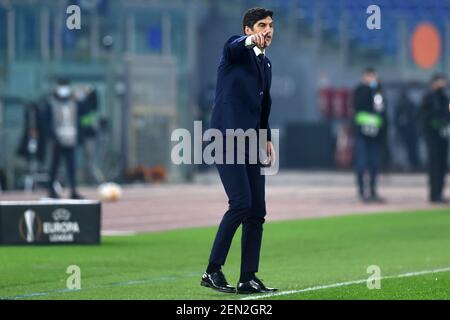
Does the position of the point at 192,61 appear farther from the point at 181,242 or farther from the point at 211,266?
the point at 211,266

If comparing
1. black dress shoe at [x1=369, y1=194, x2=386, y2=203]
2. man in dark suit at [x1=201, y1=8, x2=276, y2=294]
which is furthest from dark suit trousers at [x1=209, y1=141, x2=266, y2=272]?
black dress shoe at [x1=369, y1=194, x2=386, y2=203]

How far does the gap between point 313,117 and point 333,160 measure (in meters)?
Answer: 1.59

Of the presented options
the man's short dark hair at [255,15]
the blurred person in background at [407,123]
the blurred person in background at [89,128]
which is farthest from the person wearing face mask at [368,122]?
the man's short dark hair at [255,15]

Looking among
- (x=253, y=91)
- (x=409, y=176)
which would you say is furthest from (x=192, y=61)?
(x=253, y=91)

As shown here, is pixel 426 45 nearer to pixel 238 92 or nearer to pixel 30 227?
pixel 30 227

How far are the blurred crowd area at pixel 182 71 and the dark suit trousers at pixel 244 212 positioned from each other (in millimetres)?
16078

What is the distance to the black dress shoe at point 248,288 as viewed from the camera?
450 inches

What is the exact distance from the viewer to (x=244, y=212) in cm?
1136

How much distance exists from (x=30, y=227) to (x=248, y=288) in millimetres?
5864

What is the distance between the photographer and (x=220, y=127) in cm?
1139

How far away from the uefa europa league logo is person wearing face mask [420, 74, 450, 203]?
11230 mm

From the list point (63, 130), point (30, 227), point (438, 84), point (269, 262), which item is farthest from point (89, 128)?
point (269, 262)

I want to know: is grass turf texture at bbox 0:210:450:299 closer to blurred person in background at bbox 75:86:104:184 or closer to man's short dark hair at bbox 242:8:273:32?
man's short dark hair at bbox 242:8:273:32

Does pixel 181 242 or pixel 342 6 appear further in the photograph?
pixel 342 6
